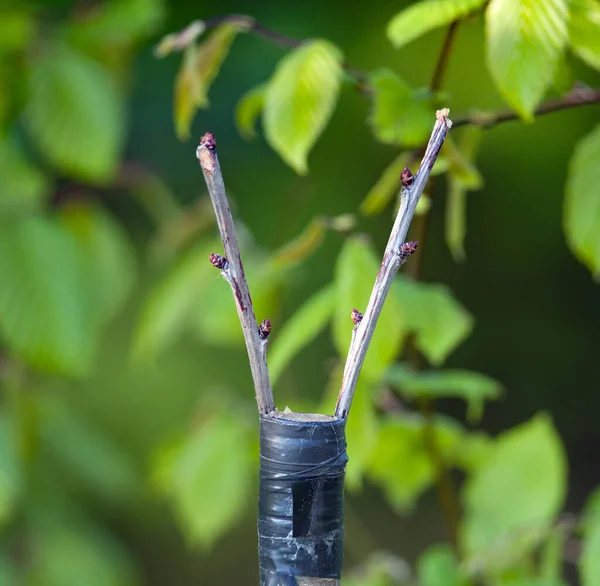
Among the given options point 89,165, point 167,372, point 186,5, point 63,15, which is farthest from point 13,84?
point 167,372

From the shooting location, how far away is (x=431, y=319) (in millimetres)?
744

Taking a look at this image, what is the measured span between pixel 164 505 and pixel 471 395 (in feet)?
5.42

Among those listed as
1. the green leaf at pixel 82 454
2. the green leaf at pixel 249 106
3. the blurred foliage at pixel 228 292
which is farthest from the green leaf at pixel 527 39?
the green leaf at pixel 82 454

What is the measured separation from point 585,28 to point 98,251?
3.14 ft

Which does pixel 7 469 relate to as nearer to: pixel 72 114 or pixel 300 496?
pixel 72 114

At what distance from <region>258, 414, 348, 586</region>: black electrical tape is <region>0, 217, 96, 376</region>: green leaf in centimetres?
85

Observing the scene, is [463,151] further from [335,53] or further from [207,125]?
[207,125]

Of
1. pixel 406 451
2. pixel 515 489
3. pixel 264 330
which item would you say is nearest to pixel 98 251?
pixel 406 451

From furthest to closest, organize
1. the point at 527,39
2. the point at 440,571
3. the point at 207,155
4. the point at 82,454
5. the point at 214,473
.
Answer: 1. the point at 82,454
2. the point at 214,473
3. the point at 440,571
4. the point at 527,39
5. the point at 207,155

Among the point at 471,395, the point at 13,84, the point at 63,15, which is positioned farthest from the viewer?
the point at 63,15

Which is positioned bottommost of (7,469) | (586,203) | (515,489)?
(7,469)

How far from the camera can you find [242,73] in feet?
5.69

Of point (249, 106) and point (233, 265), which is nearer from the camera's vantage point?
point (233, 265)

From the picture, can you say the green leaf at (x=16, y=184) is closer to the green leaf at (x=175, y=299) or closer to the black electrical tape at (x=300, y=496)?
the green leaf at (x=175, y=299)
